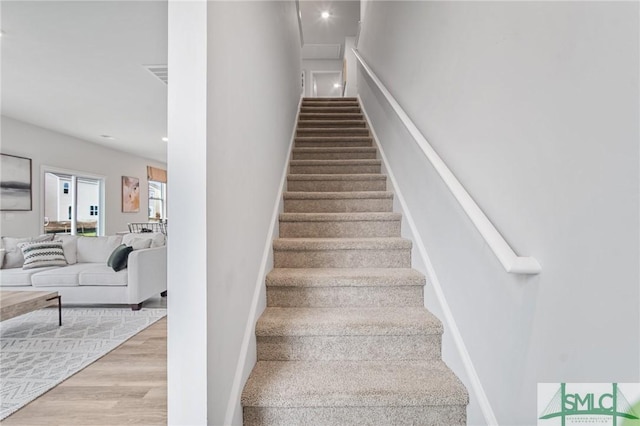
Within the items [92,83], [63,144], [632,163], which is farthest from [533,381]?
[63,144]

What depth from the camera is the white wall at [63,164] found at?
4.89 m

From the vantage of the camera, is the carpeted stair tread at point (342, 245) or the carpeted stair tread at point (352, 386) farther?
the carpeted stair tread at point (342, 245)

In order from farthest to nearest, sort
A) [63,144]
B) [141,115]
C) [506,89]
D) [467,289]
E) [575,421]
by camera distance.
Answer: [63,144], [141,115], [467,289], [506,89], [575,421]

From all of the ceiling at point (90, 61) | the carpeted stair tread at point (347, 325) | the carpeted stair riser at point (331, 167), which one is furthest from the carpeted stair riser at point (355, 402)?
the ceiling at point (90, 61)

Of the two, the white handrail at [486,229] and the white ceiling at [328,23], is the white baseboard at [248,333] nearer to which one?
the white handrail at [486,229]

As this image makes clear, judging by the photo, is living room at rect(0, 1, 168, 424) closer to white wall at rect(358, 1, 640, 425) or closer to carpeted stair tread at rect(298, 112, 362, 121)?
carpeted stair tread at rect(298, 112, 362, 121)

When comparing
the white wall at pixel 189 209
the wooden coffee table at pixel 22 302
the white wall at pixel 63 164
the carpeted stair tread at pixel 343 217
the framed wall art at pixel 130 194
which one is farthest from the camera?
the framed wall art at pixel 130 194

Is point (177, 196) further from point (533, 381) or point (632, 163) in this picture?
point (533, 381)

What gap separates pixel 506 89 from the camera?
103 cm

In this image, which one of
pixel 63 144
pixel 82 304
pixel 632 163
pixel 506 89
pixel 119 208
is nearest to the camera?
pixel 632 163

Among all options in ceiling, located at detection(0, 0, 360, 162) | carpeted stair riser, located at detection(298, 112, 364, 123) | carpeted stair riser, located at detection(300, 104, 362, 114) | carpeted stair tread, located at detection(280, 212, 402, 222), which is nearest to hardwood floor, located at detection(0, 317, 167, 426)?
carpeted stair tread, located at detection(280, 212, 402, 222)

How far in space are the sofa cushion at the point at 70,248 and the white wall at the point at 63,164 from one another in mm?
1710

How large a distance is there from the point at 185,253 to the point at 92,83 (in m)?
4.02

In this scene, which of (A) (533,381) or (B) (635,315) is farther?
(A) (533,381)
